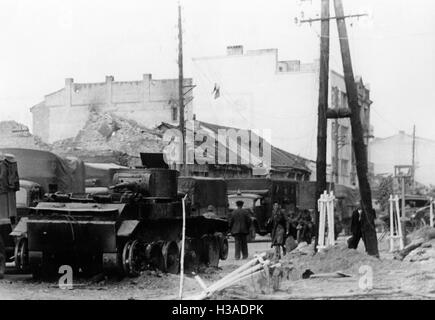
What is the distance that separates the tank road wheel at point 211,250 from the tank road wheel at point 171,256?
186 cm

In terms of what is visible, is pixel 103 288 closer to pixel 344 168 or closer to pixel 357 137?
pixel 357 137

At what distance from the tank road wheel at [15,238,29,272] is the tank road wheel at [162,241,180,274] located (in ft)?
8.08

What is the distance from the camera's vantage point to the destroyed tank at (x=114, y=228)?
13.7 m

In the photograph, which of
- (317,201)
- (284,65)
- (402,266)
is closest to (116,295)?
(402,266)

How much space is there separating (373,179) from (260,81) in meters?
15.1

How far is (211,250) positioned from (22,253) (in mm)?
4645

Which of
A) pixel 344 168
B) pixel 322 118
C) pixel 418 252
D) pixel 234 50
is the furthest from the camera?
pixel 344 168

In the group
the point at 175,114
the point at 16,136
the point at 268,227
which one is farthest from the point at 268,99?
the point at 268,227

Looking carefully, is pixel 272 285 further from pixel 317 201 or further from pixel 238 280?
pixel 317 201

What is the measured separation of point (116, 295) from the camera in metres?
12.7

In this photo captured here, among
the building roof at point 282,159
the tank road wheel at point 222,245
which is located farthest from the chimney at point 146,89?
the tank road wheel at point 222,245

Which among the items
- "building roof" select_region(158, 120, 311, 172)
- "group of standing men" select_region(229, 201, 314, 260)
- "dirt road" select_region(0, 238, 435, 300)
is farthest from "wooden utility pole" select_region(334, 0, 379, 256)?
"building roof" select_region(158, 120, 311, 172)

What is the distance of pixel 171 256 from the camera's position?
50.5 ft

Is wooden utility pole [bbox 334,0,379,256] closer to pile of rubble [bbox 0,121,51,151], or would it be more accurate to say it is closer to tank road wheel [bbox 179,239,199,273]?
tank road wheel [bbox 179,239,199,273]
